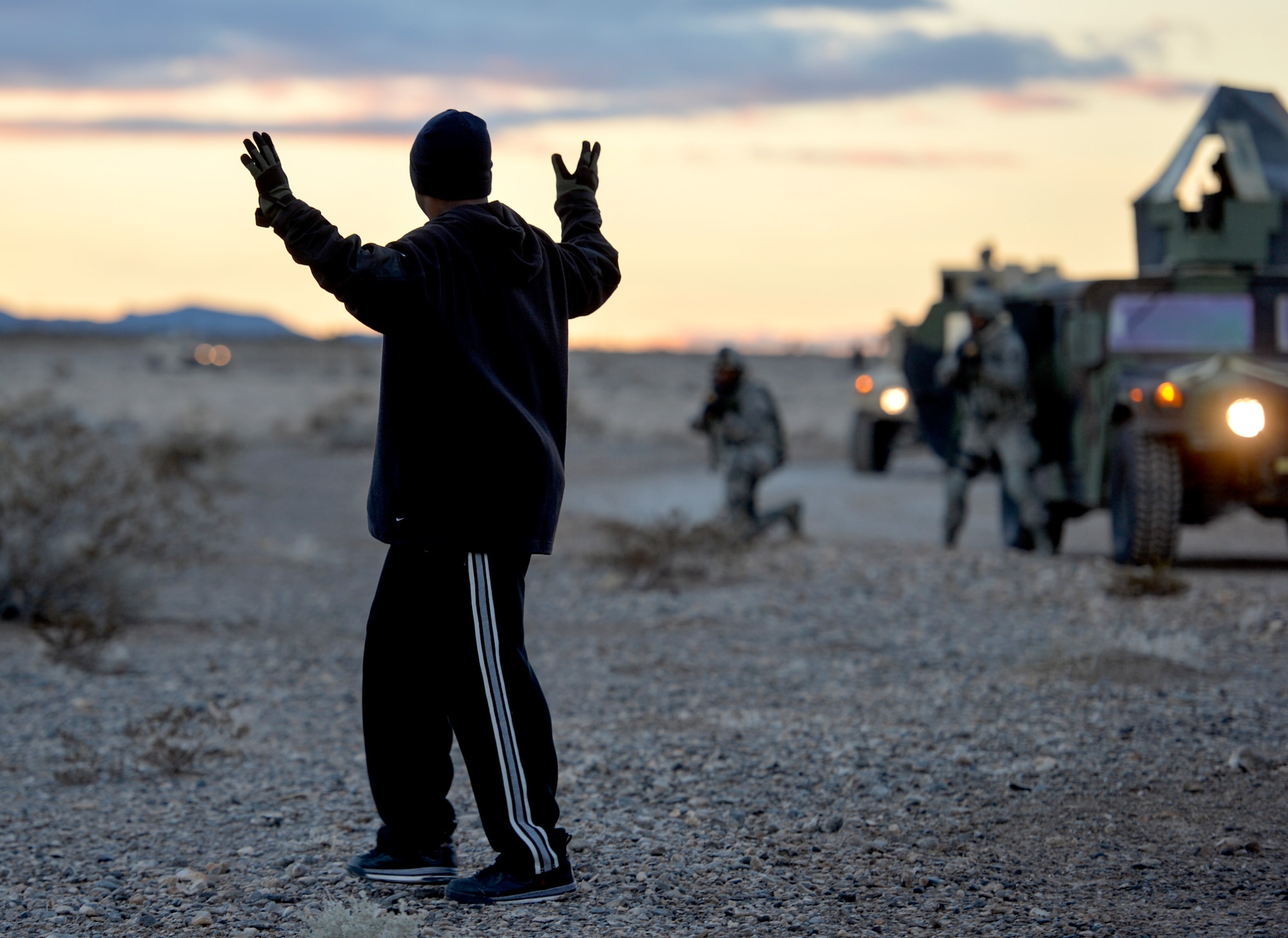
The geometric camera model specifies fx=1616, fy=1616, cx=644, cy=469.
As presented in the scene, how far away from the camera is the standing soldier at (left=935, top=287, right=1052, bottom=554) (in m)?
10.5

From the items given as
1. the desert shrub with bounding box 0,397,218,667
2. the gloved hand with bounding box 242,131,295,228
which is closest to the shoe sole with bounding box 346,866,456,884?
the gloved hand with bounding box 242,131,295,228

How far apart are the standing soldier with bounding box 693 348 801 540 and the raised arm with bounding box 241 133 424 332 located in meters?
8.38

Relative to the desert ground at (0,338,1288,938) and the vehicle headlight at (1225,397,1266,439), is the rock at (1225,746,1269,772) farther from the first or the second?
the vehicle headlight at (1225,397,1266,439)

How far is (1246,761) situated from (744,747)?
60.2 inches

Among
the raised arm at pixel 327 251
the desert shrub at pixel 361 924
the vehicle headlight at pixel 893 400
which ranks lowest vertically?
the desert shrub at pixel 361 924

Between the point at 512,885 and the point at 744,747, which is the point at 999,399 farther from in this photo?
the point at 512,885

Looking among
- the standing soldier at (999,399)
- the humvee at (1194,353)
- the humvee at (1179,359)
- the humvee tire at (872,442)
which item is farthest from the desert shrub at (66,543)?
the humvee tire at (872,442)

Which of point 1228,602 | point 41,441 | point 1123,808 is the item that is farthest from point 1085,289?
point 41,441

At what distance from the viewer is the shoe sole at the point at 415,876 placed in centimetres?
356

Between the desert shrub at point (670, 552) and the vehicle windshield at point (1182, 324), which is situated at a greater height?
the vehicle windshield at point (1182, 324)

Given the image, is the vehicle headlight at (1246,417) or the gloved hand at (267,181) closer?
the gloved hand at (267,181)

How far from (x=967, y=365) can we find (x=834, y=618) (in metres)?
2.92

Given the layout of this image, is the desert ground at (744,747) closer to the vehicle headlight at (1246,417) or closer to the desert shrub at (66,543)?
the desert shrub at (66,543)

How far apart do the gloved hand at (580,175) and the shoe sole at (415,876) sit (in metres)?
1.55
